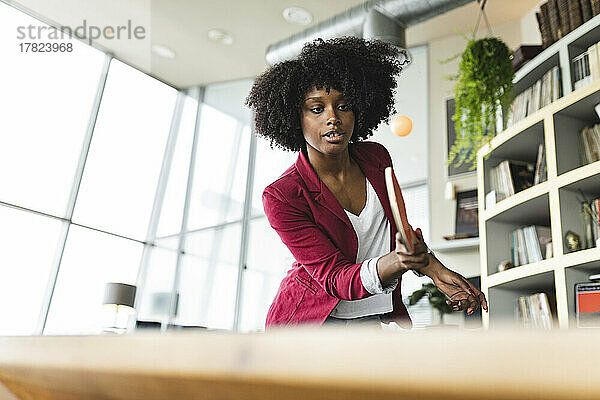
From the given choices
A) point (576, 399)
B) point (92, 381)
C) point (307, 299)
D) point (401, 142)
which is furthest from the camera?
point (401, 142)

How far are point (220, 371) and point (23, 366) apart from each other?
159 mm

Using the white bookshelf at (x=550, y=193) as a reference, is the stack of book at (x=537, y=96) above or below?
above

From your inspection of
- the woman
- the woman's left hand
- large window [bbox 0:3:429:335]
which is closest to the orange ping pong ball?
large window [bbox 0:3:429:335]

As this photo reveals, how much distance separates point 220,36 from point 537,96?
140 inches

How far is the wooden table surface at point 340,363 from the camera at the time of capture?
0.57ft

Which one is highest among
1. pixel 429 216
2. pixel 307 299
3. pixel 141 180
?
pixel 141 180

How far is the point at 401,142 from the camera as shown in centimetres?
506

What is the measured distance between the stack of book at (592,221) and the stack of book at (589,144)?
0.22 meters

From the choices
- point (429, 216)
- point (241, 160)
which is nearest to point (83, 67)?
point (241, 160)

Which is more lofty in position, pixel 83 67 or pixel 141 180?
pixel 83 67

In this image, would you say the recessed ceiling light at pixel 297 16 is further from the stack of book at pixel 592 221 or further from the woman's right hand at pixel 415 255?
the woman's right hand at pixel 415 255

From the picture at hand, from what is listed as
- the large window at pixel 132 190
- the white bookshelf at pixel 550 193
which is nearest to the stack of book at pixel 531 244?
the white bookshelf at pixel 550 193

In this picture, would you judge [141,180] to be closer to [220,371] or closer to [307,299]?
[307,299]

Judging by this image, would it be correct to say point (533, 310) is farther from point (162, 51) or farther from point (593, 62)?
point (162, 51)
